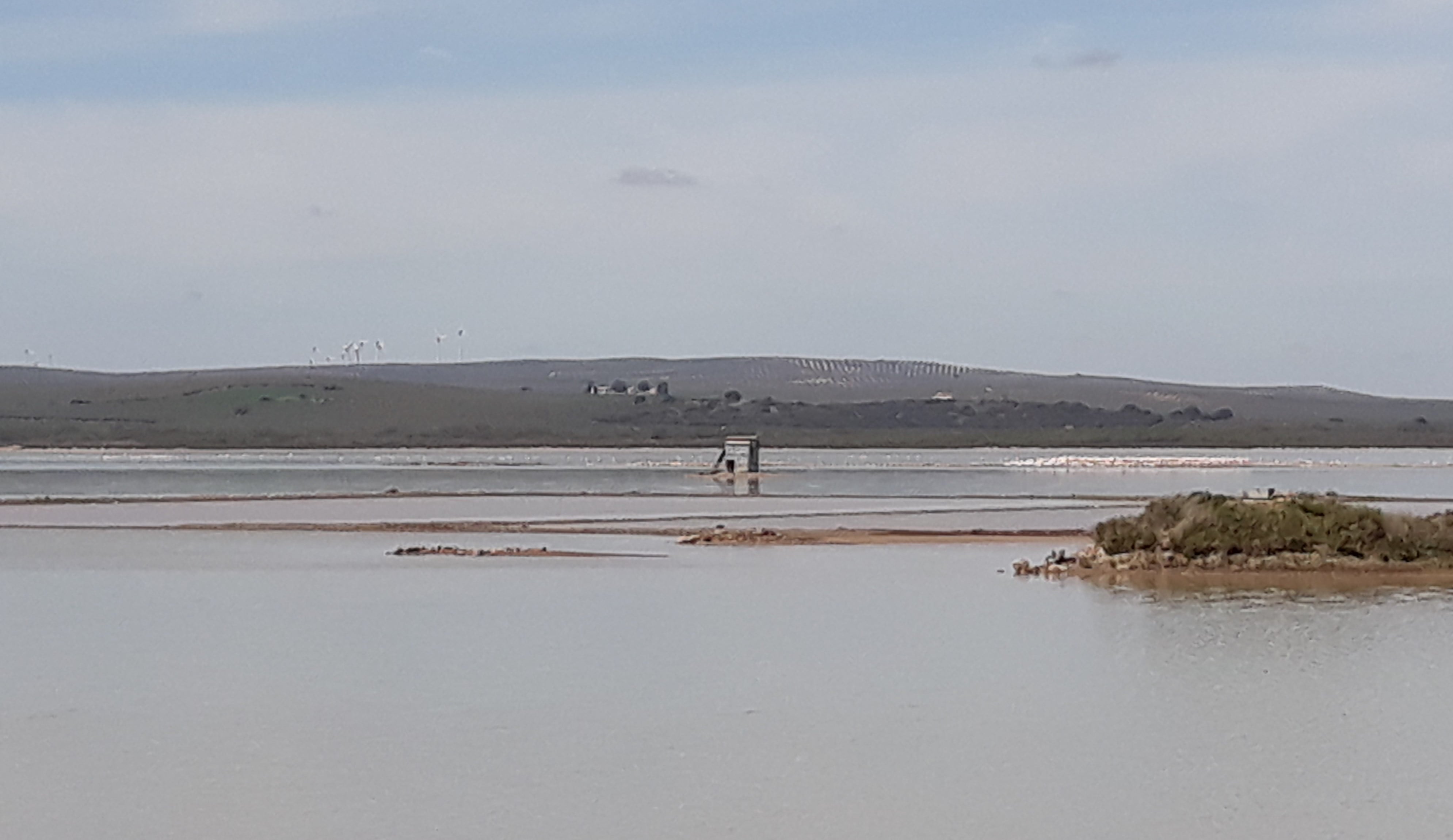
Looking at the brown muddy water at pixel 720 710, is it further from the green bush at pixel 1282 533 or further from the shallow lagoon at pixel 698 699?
the green bush at pixel 1282 533

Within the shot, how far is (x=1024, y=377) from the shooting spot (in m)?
170

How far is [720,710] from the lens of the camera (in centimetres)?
1641

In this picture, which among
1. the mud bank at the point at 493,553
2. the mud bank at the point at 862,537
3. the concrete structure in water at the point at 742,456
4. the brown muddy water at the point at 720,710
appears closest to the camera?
the brown muddy water at the point at 720,710

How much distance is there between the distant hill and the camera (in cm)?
10869

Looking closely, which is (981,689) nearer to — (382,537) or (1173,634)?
(1173,634)

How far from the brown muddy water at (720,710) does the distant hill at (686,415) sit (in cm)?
7946

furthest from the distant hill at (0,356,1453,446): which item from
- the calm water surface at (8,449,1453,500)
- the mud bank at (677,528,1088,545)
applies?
the mud bank at (677,528,1088,545)

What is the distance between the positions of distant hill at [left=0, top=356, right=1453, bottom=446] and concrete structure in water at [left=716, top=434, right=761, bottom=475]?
3859 centimetres

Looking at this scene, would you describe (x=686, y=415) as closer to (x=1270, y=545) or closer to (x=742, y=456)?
(x=742, y=456)

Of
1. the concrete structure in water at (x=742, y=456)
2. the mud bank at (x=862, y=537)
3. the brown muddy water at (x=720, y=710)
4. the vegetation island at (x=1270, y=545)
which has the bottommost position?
the brown muddy water at (x=720, y=710)

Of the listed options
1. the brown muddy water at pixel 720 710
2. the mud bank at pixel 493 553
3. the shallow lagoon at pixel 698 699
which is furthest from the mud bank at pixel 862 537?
the brown muddy water at pixel 720 710

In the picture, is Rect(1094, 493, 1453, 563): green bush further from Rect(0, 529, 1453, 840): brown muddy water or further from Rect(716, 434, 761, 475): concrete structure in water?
Rect(716, 434, 761, 475): concrete structure in water

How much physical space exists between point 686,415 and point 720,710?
107330mm

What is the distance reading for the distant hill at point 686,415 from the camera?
108688 mm
